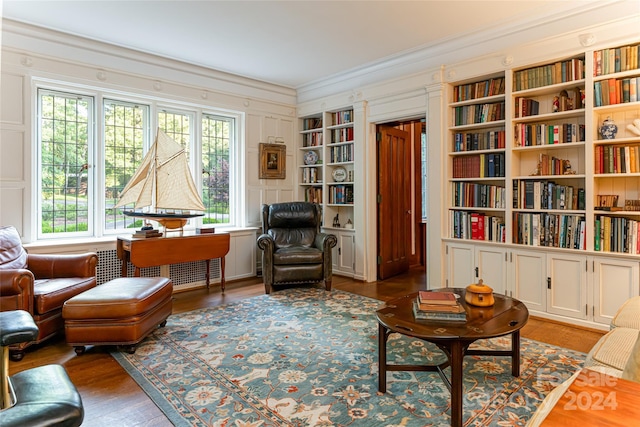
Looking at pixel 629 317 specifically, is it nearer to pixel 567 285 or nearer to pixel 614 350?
pixel 614 350

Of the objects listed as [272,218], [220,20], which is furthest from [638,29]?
[272,218]

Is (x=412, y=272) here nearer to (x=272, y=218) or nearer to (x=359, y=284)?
(x=359, y=284)

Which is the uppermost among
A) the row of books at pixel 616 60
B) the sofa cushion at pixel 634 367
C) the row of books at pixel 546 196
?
the row of books at pixel 616 60

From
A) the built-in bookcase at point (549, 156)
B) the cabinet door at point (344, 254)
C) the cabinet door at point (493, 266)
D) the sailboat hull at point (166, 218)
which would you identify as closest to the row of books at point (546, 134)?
the built-in bookcase at point (549, 156)

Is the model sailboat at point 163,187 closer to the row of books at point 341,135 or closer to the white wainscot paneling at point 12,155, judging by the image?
the white wainscot paneling at point 12,155

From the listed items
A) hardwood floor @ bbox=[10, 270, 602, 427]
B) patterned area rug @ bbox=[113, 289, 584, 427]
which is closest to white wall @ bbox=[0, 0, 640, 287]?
hardwood floor @ bbox=[10, 270, 602, 427]

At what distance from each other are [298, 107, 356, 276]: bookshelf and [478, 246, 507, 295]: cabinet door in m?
1.65

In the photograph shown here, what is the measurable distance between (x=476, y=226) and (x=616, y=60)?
5.75ft

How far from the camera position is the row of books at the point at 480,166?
364cm

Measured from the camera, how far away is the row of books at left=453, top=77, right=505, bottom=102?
3625mm

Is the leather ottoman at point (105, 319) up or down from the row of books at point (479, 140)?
down

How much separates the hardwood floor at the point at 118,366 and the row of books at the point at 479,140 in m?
1.66

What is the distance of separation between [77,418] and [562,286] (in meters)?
3.52

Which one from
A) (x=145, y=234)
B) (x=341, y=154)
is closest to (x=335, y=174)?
(x=341, y=154)
